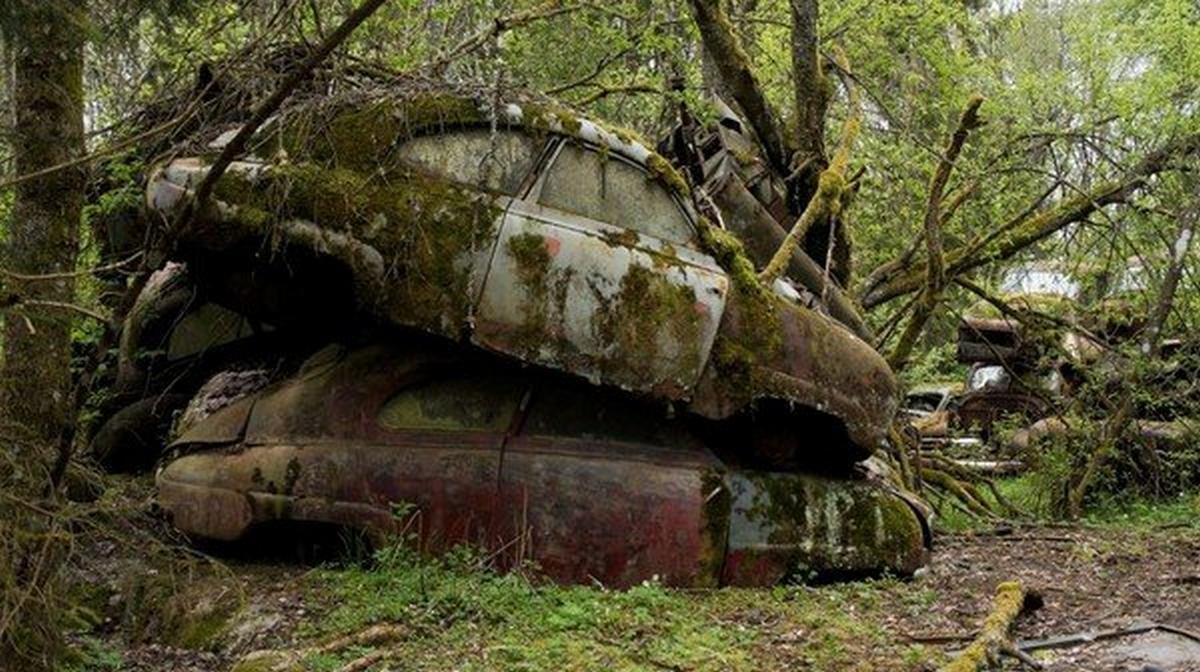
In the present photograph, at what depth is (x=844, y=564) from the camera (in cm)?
750

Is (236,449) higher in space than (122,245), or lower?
lower

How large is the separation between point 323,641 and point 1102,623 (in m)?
4.24

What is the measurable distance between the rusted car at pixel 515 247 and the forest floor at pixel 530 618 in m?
1.22

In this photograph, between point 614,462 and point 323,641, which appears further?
point 614,462

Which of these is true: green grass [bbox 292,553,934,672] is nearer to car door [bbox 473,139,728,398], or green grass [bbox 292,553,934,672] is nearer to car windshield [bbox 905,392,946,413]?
car door [bbox 473,139,728,398]

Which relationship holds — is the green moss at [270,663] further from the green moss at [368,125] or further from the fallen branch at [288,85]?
the green moss at [368,125]

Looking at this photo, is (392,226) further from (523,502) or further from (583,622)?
(583,622)

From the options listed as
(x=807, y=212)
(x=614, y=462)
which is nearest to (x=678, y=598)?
(x=614, y=462)

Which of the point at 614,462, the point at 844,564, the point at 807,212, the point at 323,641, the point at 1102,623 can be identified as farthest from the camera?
the point at 807,212

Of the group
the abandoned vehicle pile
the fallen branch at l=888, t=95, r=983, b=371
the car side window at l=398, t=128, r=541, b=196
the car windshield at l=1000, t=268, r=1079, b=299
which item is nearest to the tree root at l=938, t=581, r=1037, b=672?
the abandoned vehicle pile

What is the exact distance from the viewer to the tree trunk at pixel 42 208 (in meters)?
5.28

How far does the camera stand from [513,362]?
6.59 m

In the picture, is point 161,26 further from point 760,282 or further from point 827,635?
point 827,635

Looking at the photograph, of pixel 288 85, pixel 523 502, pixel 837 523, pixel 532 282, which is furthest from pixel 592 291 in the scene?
pixel 288 85
